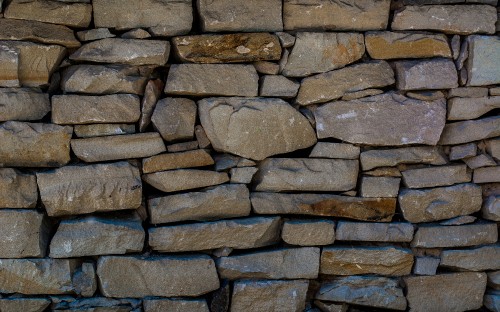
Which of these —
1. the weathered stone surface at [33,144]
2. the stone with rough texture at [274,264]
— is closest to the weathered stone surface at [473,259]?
the stone with rough texture at [274,264]

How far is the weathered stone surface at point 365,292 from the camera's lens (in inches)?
123

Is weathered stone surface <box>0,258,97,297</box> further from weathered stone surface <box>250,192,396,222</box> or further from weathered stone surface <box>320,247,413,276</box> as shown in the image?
weathered stone surface <box>320,247,413,276</box>

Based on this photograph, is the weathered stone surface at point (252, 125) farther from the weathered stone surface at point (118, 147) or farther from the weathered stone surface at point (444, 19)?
the weathered stone surface at point (444, 19)

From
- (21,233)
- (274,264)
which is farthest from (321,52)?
(21,233)

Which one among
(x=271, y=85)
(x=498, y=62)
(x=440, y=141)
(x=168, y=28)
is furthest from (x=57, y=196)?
(x=498, y=62)

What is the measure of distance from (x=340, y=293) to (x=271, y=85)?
44.1 inches

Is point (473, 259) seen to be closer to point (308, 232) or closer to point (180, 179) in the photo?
point (308, 232)

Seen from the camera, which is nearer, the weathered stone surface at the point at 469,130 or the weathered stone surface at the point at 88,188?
the weathered stone surface at the point at 88,188

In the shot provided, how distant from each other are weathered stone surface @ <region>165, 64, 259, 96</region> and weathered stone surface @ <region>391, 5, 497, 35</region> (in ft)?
2.65

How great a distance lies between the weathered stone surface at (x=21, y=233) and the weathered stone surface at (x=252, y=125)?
92cm

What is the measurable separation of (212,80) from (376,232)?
1.14 m

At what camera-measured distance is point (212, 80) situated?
2.95 meters

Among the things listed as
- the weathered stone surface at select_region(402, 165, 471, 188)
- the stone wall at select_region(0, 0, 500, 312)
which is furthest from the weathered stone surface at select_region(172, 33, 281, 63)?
the weathered stone surface at select_region(402, 165, 471, 188)

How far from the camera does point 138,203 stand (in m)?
2.94
